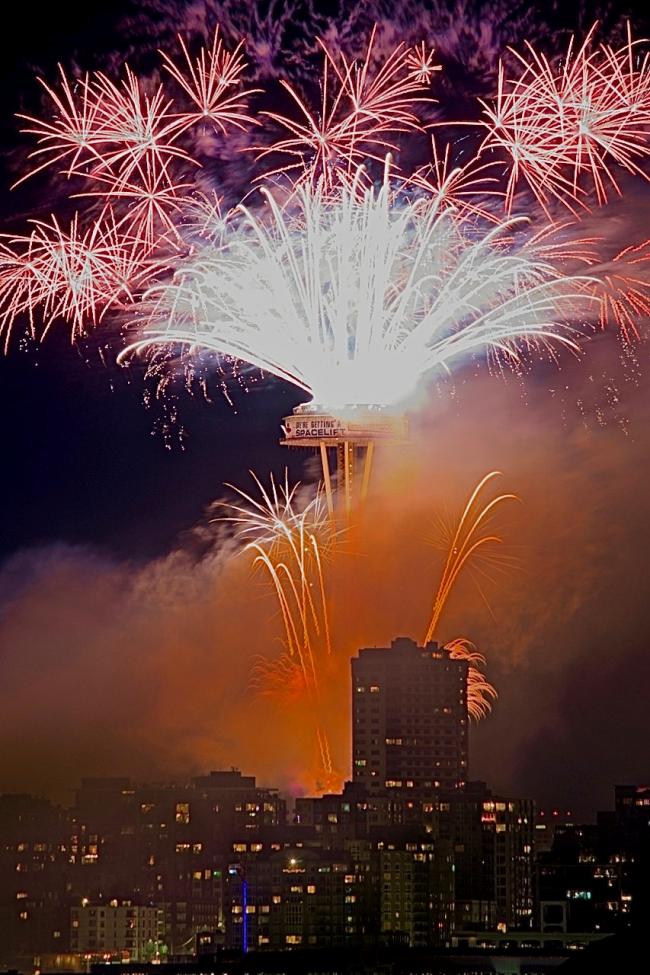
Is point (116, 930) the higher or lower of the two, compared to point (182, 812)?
lower

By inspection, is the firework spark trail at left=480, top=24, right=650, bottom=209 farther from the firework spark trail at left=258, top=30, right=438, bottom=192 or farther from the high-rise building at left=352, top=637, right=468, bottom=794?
the high-rise building at left=352, top=637, right=468, bottom=794

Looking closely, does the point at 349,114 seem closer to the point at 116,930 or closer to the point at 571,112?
the point at 571,112

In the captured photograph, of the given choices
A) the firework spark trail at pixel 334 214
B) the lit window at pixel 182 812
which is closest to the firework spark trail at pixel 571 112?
the firework spark trail at pixel 334 214

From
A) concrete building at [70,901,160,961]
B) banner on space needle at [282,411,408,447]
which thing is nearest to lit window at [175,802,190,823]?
concrete building at [70,901,160,961]

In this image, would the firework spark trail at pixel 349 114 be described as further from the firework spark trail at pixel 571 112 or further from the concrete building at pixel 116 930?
the concrete building at pixel 116 930

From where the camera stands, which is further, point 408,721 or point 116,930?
point 408,721

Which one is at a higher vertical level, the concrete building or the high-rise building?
the high-rise building

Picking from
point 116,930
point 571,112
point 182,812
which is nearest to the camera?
point 571,112

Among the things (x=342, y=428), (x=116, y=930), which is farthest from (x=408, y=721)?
(x=342, y=428)
